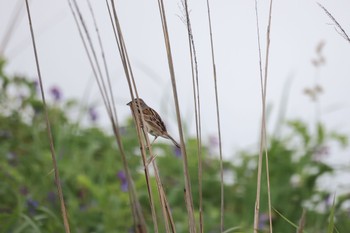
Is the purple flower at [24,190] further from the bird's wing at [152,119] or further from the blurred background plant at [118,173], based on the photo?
the bird's wing at [152,119]

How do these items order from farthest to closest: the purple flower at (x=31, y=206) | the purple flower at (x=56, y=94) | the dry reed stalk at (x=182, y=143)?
the purple flower at (x=56, y=94) → the purple flower at (x=31, y=206) → the dry reed stalk at (x=182, y=143)

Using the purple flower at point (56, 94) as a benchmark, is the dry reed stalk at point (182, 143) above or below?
below

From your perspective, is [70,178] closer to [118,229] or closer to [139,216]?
[118,229]

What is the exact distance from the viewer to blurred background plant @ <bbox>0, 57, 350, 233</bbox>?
3744 millimetres

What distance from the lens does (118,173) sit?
3766 mm

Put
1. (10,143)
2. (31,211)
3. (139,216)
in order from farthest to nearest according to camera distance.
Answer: (10,143), (31,211), (139,216)

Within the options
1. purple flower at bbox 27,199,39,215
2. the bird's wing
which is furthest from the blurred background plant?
the bird's wing

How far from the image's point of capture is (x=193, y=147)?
4.58 metres

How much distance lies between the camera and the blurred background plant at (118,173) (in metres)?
3.74

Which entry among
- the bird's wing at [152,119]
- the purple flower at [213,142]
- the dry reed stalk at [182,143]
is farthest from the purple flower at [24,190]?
the dry reed stalk at [182,143]

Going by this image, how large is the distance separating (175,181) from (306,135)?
98 cm

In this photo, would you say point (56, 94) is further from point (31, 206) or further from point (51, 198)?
point (31, 206)

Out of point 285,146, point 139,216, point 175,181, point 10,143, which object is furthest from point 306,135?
point 139,216

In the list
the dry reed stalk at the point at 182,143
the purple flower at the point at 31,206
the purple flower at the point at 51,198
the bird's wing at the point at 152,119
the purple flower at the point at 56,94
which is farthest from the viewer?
the purple flower at the point at 56,94
